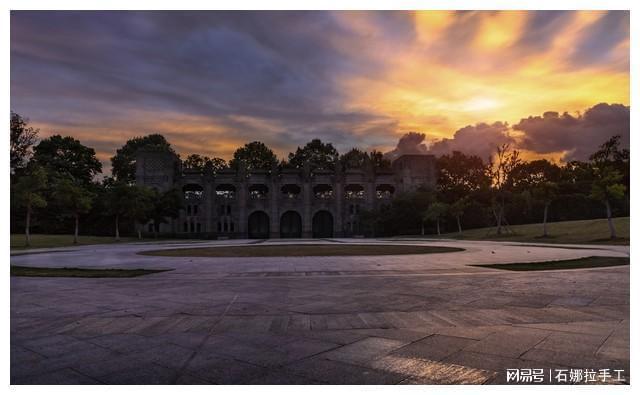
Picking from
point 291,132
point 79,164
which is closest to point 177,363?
point 291,132

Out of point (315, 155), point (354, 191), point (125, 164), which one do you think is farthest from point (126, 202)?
point (315, 155)

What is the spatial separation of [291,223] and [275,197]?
5.77m

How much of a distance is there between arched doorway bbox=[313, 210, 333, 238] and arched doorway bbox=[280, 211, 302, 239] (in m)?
2.91

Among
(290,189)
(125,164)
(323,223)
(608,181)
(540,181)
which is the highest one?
(125,164)

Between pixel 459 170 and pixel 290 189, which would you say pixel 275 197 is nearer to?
pixel 290 189

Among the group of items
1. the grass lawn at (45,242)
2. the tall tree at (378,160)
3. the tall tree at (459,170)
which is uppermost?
the tall tree at (378,160)

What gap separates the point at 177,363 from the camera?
429 centimetres

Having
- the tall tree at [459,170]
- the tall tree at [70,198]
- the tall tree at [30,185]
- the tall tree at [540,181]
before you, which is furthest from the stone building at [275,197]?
the tall tree at [30,185]

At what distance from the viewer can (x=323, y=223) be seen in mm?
76312

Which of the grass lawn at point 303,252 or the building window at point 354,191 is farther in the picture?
the building window at point 354,191

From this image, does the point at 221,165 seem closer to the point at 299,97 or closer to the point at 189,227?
the point at 189,227

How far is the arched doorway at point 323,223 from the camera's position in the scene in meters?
75.9

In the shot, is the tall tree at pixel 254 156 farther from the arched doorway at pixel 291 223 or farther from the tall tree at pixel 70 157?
the tall tree at pixel 70 157

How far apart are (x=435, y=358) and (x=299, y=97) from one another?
188 inches
